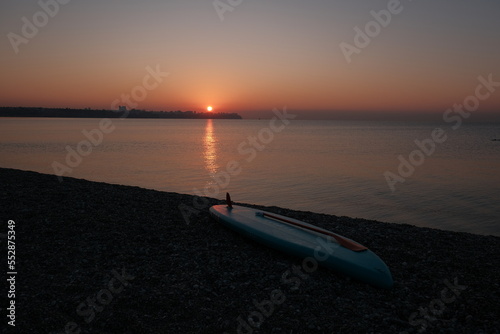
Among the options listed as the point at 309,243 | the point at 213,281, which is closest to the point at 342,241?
the point at 309,243

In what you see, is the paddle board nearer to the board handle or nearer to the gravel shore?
the board handle

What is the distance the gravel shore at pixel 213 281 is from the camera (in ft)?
14.9

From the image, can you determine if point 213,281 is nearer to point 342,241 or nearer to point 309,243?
point 309,243

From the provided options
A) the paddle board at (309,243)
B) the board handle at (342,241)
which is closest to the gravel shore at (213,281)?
the paddle board at (309,243)

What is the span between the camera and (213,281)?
217 inches

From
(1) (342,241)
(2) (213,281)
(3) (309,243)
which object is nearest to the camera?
(2) (213,281)

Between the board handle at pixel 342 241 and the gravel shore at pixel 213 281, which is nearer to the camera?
the gravel shore at pixel 213 281

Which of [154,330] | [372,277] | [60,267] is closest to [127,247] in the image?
[60,267]

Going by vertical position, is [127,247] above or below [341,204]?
above

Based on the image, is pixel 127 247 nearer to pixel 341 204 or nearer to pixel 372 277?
pixel 372 277

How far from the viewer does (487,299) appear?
5082mm

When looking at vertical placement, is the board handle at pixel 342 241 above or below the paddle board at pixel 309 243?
above

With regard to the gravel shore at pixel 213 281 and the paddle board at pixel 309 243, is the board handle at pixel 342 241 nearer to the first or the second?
the paddle board at pixel 309 243

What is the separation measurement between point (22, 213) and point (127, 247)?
302 cm
